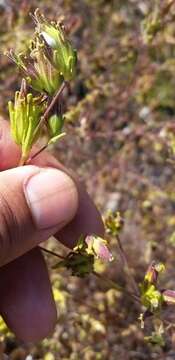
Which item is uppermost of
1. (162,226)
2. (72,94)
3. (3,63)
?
(3,63)

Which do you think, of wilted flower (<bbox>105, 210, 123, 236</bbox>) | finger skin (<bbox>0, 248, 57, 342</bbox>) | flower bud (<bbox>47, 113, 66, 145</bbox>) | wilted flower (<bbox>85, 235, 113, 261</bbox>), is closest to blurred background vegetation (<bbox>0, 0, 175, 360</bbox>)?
finger skin (<bbox>0, 248, 57, 342</bbox>)

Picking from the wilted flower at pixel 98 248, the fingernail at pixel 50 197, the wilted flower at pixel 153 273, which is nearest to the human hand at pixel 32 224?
the fingernail at pixel 50 197

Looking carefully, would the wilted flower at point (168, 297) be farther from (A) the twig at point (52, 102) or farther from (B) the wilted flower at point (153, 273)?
(A) the twig at point (52, 102)

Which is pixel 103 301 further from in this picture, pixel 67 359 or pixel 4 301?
pixel 4 301

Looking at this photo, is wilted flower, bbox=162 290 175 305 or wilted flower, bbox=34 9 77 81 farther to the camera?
wilted flower, bbox=162 290 175 305

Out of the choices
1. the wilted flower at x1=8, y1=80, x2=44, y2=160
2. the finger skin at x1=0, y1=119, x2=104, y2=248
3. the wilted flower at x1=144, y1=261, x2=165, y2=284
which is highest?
the wilted flower at x1=8, y1=80, x2=44, y2=160

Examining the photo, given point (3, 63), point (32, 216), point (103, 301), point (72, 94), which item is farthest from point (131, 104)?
point (32, 216)

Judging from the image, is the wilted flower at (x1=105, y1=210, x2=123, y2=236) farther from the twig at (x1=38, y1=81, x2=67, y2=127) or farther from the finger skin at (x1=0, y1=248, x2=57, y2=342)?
the twig at (x1=38, y1=81, x2=67, y2=127)
